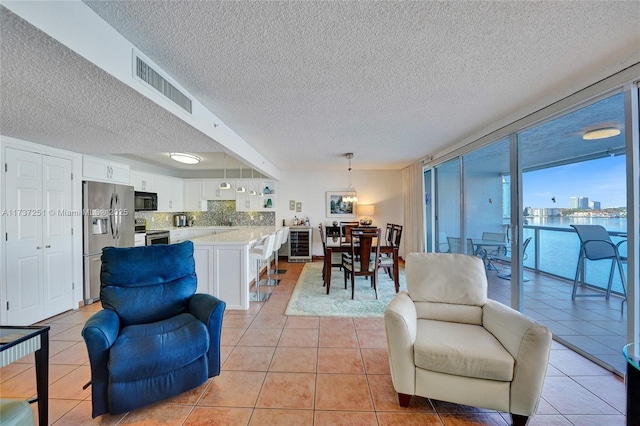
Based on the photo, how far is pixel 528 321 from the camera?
4.89 feet

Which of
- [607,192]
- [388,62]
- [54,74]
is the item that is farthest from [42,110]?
[607,192]

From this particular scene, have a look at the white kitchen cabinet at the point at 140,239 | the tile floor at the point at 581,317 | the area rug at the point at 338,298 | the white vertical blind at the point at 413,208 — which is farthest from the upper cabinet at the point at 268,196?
the tile floor at the point at 581,317

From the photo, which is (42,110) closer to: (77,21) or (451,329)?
(77,21)

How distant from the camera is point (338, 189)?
6594 mm

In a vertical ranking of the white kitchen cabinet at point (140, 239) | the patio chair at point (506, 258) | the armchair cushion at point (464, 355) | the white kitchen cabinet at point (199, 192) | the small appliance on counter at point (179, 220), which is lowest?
the armchair cushion at point (464, 355)

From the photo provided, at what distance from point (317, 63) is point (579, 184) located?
2782mm

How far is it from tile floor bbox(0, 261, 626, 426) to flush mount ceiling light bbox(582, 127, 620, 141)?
2.02 meters

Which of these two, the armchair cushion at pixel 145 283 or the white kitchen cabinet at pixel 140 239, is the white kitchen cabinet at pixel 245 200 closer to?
the white kitchen cabinet at pixel 140 239

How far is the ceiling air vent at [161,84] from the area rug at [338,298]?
258 cm

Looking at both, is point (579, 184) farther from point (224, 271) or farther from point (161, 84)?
point (224, 271)

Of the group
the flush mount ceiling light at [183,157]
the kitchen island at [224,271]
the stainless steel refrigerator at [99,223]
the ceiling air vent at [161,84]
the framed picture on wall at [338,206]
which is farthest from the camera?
the framed picture on wall at [338,206]

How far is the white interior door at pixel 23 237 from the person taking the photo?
8.73 feet

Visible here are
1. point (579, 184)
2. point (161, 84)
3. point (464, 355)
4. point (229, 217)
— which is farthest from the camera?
point (229, 217)

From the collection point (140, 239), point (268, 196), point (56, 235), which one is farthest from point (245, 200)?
point (56, 235)
